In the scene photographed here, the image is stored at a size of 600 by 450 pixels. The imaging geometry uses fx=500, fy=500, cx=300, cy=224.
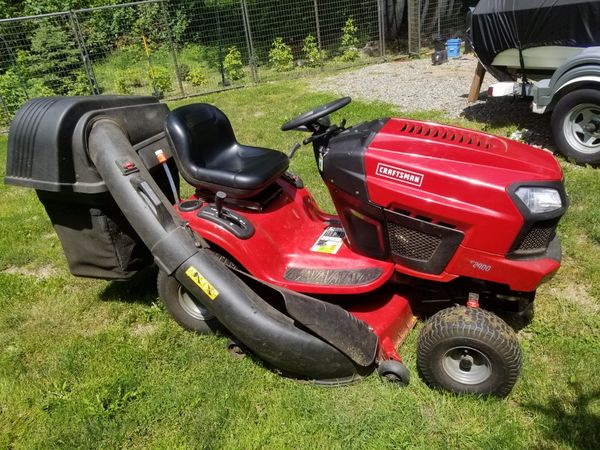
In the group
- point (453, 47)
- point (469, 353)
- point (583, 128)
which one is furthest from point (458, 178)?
point (453, 47)

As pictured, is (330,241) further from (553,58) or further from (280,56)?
(280,56)

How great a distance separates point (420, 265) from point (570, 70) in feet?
11.4

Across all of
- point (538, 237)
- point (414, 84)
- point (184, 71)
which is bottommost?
point (414, 84)

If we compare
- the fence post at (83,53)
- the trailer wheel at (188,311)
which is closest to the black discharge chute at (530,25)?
the trailer wheel at (188,311)

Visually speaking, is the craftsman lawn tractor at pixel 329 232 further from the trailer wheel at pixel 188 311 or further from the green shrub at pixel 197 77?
the green shrub at pixel 197 77

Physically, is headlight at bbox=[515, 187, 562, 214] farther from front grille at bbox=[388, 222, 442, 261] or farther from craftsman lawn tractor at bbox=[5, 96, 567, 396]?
front grille at bbox=[388, 222, 442, 261]

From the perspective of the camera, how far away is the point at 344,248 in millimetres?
2980

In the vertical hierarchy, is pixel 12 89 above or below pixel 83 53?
below

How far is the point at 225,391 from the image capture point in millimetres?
2730

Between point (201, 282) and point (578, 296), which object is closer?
point (201, 282)

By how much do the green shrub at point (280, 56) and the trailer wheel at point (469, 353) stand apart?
36.0 feet

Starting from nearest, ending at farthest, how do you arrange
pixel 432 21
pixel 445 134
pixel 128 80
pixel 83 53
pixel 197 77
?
pixel 445 134 → pixel 83 53 → pixel 128 80 → pixel 197 77 → pixel 432 21

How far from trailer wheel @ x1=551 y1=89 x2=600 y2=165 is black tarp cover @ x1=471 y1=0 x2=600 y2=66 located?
2.35 ft

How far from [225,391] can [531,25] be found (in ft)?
16.5
